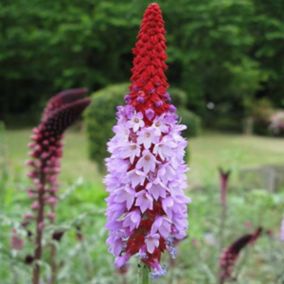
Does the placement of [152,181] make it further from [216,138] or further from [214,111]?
[214,111]

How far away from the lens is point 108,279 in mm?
3736

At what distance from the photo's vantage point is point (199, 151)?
1725 centimetres

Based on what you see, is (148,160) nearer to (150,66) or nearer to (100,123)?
(150,66)

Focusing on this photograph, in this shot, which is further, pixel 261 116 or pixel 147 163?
pixel 261 116

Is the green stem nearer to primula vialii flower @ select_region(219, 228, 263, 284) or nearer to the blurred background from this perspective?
primula vialii flower @ select_region(219, 228, 263, 284)

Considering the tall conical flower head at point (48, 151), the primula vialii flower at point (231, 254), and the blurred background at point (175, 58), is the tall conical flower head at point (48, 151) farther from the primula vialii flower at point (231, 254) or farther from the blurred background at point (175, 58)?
the blurred background at point (175, 58)

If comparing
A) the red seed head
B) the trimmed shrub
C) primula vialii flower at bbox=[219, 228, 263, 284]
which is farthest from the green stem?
the trimmed shrub

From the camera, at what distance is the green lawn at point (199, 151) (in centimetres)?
1285

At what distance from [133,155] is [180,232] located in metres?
0.24

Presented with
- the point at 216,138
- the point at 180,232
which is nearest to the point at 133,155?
the point at 180,232

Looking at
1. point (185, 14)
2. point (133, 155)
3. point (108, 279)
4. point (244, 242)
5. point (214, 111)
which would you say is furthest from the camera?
point (214, 111)

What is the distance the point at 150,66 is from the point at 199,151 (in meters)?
15.9

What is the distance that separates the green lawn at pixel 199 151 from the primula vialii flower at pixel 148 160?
9.84 metres

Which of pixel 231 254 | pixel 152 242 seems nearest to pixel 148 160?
pixel 152 242
